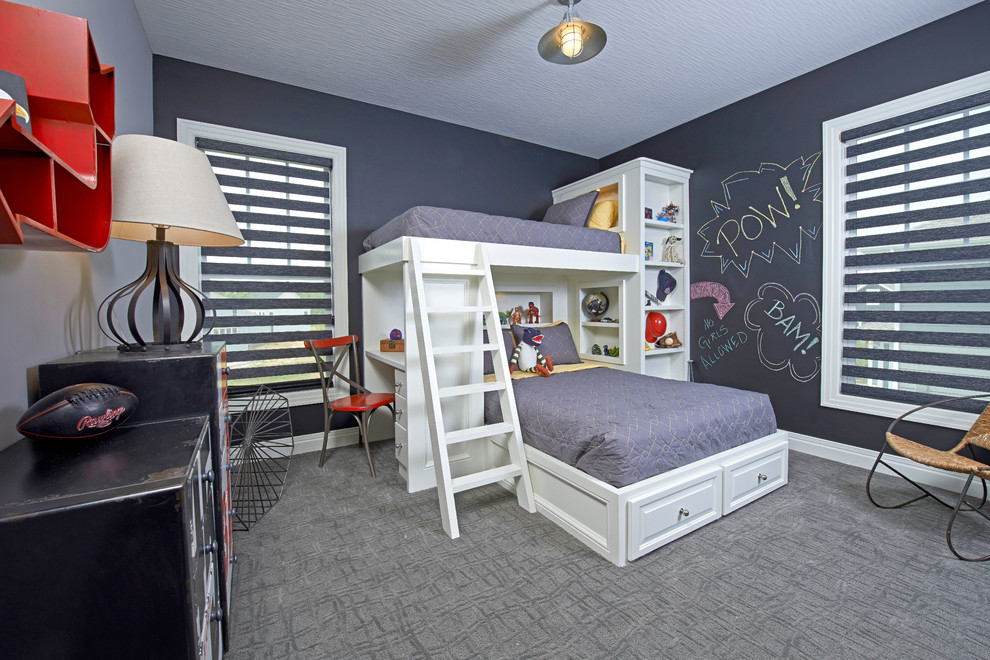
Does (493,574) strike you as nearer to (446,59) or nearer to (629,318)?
(629,318)

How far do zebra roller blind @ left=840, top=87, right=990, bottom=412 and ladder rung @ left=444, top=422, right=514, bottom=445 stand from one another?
96.8 inches

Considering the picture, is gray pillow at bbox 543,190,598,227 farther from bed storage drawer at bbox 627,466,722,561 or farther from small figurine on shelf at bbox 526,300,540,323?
bed storage drawer at bbox 627,466,722,561

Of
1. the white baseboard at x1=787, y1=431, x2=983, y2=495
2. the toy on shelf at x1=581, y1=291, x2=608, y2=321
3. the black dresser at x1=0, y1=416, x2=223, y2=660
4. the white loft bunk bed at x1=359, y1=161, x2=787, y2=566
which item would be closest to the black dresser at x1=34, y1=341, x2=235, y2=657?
the black dresser at x1=0, y1=416, x2=223, y2=660

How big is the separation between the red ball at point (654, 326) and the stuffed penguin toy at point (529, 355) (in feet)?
3.81

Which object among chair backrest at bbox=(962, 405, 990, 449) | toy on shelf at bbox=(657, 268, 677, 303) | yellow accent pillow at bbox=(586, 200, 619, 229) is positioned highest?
yellow accent pillow at bbox=(586, 200, 619, 229)

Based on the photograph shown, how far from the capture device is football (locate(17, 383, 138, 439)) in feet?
2.63

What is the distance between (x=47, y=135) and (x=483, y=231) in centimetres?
217

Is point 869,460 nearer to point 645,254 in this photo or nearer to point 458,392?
point 645,254

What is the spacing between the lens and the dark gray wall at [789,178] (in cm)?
257

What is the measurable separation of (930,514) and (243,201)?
4.50 metres

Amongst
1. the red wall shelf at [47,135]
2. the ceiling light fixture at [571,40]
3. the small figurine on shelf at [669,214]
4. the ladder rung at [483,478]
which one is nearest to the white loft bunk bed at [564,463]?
the ladder rung at [483,478]

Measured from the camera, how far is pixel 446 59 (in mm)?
2816

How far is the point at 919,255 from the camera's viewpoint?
260cm

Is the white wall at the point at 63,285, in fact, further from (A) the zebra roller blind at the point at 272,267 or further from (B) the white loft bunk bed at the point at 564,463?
(B) the white loft bunk bed at the point at 564,463
